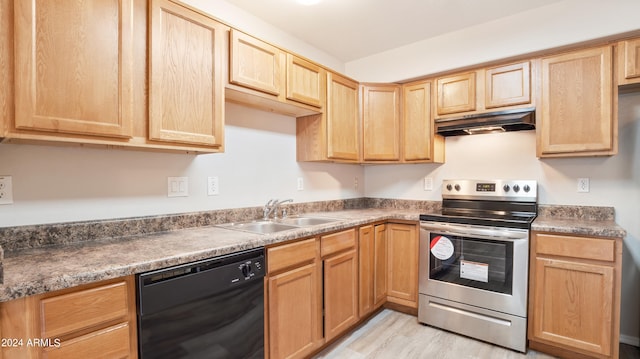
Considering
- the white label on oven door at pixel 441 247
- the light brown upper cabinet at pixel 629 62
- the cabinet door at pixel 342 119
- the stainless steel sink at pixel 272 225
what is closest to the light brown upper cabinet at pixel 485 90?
the light brown upper cabinet at pixel 629 62

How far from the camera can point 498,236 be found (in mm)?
2234

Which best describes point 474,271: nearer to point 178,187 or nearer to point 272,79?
point 272,79

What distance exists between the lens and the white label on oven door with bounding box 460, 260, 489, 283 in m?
2.32

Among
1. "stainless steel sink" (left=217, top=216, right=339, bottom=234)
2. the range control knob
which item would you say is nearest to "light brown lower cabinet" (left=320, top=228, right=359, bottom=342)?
"stainless steel sink" (left=217, top=216, right=339, bottom=234)

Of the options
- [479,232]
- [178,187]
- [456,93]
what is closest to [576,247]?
[479,232]

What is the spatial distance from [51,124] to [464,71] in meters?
2.88

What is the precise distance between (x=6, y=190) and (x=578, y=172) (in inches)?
142

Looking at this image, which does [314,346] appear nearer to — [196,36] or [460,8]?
[196,36]

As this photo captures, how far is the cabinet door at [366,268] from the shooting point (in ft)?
8.16

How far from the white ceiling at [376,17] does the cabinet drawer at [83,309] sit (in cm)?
205

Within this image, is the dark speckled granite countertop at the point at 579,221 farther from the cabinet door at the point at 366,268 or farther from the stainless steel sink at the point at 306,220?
the stainless steel sink at the point at 306,220

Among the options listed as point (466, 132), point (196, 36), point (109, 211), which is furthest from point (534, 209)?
point (109, 211)

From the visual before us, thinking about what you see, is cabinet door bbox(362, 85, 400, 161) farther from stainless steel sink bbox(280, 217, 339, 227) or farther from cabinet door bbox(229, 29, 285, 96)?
cabinet door bbox(229, 29, 285, 96)

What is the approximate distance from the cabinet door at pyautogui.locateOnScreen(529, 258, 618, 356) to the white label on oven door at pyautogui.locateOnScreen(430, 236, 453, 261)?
569 millimetres
